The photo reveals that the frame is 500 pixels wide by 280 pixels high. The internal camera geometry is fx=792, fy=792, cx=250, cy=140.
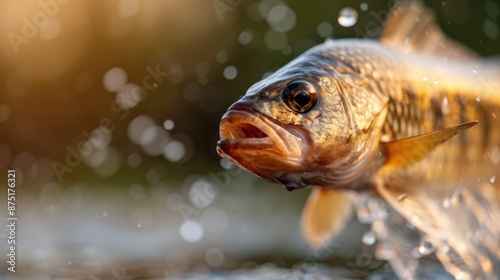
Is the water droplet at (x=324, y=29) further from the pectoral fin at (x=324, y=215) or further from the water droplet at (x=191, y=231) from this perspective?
the pectoral fin at (x=324, y=215)

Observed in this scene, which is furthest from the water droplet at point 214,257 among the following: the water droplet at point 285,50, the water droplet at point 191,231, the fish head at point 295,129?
the water droplet at point 285,50

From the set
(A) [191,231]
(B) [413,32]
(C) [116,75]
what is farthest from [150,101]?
(B) [413,32]

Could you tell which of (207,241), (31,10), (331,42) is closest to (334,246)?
(207,241)

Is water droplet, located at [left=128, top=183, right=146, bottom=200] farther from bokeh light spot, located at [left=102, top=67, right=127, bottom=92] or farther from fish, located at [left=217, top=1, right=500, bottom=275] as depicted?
fish, located at [left=217, top=1, right=500, bottom=275]

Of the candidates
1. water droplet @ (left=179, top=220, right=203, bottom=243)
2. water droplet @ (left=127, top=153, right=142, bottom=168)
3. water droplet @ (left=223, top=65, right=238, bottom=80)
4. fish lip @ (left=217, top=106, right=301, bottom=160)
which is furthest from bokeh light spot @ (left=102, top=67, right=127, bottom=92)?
fish lip @ (left=217, top=106, right=301, bottom=160)

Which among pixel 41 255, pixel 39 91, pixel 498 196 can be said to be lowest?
pixel 498 196

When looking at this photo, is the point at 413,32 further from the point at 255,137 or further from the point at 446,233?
the point at 255,137

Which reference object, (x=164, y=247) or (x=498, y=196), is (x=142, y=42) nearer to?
(x=164, y=247)
